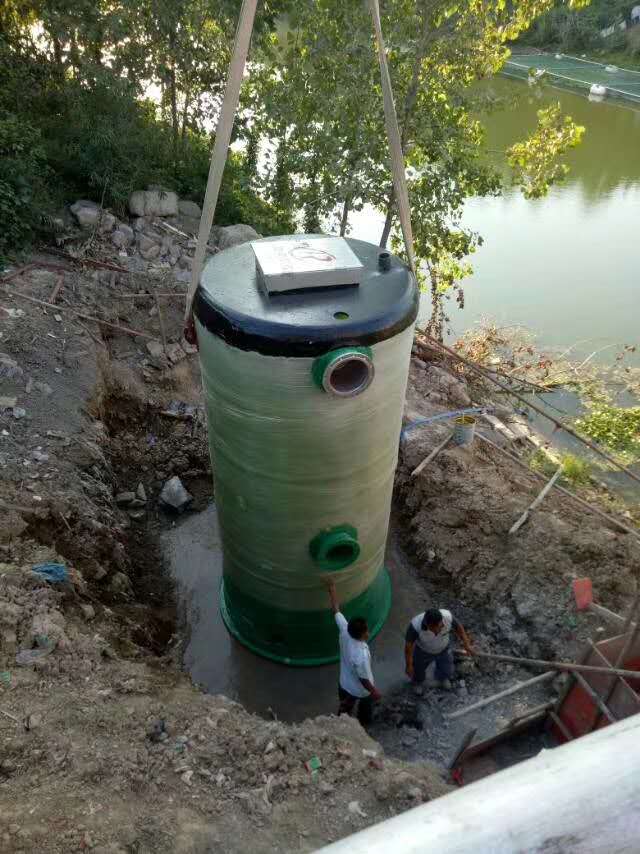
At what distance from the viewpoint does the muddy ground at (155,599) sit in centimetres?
306

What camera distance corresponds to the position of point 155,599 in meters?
5.69

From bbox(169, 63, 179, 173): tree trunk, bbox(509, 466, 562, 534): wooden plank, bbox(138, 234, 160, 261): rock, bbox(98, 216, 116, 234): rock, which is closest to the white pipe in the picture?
bbox(509, 466, 562, 534): wooden plank

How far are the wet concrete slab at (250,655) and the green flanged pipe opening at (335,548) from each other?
1.26 meters

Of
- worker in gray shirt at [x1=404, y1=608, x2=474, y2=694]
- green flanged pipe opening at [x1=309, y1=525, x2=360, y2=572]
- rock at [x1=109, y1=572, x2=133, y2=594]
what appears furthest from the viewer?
rock at [x1=109, y1=572, x2=133, y2=594]

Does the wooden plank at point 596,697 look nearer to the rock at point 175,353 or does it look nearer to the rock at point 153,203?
the rock at point 175,353

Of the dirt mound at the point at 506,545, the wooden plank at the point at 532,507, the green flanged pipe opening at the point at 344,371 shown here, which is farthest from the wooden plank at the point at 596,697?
the green flanged pipe opening at the point at 344,371

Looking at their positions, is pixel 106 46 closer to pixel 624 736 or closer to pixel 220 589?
pixel 220 589

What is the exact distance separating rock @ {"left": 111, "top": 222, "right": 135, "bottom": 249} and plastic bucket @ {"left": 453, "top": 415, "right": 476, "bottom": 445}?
5020 mm

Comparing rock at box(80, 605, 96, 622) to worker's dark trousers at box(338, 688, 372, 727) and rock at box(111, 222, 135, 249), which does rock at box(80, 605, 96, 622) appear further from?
rock at box(111, 222, 135, 249)

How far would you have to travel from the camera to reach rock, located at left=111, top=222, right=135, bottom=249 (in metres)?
8.42

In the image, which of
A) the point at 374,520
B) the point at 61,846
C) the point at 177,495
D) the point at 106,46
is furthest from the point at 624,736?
the point at 106,46

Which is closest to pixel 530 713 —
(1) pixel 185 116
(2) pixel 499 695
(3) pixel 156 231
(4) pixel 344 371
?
(2) pixel 499 695

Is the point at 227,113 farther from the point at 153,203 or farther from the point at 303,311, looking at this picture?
the point at 153,203

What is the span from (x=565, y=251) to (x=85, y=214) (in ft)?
35.4
